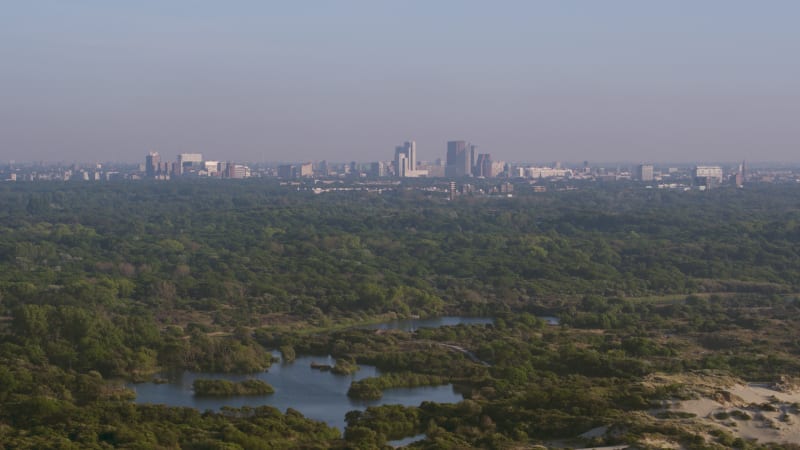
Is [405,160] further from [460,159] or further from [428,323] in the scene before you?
[428,323]

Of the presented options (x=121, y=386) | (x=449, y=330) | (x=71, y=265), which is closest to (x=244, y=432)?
(x=121, y=386)

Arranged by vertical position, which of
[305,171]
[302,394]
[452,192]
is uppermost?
[305,171]

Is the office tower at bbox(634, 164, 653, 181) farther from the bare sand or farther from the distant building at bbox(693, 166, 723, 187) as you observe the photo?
the bare sand

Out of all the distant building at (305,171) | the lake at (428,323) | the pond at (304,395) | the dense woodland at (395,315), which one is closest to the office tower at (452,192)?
the dense woodland at (395,315)

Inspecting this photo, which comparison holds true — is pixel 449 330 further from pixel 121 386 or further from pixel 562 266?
pixel 562 266

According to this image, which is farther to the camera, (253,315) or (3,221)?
(3,221)

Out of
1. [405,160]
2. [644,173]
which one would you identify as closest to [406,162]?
[405,160]

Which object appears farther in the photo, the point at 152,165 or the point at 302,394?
the point at 152,165
